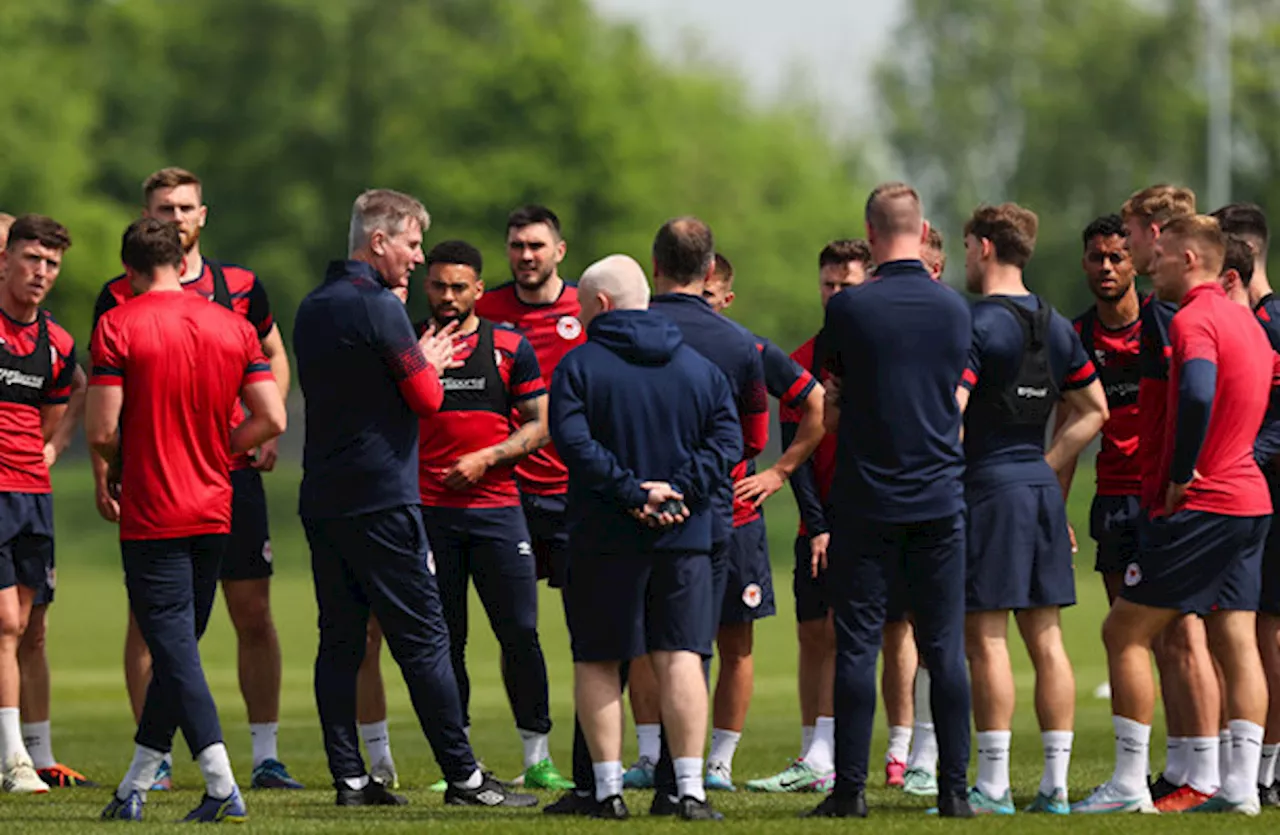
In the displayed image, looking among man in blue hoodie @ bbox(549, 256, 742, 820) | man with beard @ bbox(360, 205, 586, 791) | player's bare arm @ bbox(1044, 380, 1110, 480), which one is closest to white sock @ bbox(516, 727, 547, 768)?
man with beard @ bbox(360, 205, 586, 791)

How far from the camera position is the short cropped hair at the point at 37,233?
1149 cm

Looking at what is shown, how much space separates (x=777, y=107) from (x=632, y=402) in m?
75.1

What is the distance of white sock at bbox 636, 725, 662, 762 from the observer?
10281 millimetres

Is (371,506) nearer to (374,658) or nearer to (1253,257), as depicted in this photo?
(374,658)

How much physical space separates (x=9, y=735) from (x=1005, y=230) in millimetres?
5620

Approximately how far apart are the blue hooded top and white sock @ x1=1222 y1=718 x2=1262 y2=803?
2.59m

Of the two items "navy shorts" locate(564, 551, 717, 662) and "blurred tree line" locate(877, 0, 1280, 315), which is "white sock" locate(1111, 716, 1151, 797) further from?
"blurred tree line" locate(877, 0, 1280, 315)

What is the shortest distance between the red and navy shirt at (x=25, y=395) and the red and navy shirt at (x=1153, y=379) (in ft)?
18.6

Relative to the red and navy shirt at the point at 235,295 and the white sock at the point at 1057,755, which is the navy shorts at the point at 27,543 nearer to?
the red and navy shirt at the point at 235,295

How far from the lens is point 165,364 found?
31.4 feet

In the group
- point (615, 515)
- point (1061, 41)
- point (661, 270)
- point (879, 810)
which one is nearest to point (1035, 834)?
point (879, 810)

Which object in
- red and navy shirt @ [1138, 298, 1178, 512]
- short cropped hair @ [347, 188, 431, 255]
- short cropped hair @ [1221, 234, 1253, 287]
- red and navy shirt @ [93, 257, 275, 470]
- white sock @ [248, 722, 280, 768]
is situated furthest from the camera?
white sock @ [248, 722, 280, 768]

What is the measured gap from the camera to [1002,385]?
32.5 feet

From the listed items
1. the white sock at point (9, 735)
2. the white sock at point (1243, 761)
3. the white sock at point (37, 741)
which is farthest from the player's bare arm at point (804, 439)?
the white sock at point (37, 741)
